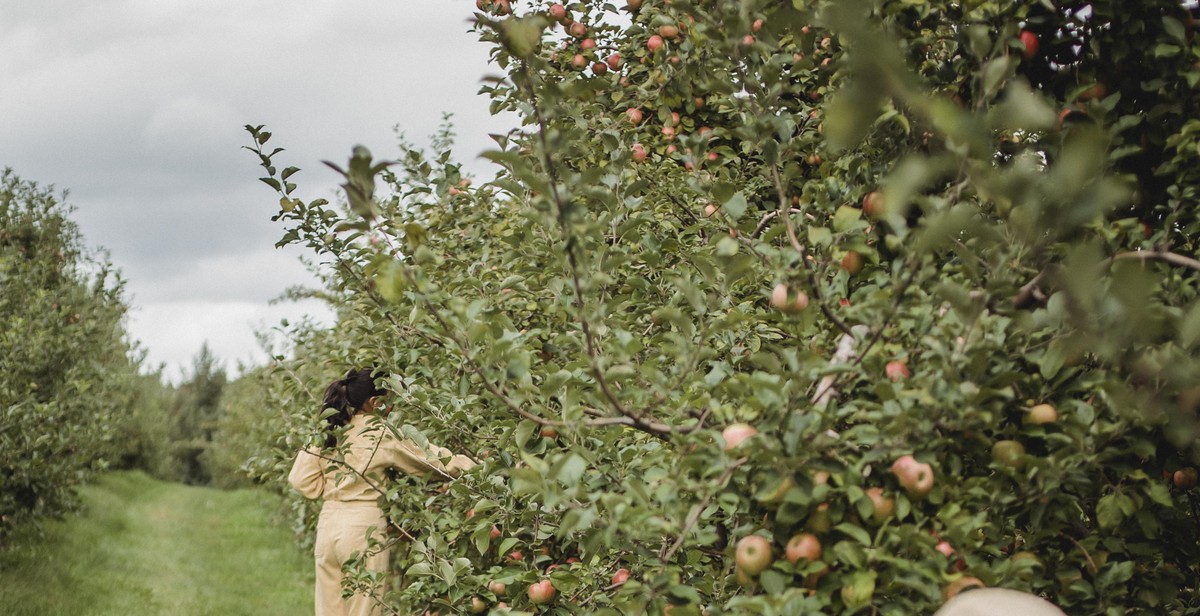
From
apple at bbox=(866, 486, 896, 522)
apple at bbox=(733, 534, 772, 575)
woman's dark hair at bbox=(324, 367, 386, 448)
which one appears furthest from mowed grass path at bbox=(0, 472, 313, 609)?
apple at bbox=(866, 486, 896, 522)

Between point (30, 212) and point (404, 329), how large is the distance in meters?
10.3

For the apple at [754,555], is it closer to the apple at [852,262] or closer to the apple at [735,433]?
the apple at [735,433]

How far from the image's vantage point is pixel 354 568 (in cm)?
325

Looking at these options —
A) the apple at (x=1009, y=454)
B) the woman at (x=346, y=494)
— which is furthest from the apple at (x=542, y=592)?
the woman at (x=346, y=494)

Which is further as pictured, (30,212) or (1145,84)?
(30,212)

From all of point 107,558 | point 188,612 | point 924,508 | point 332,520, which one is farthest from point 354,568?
point 107,558

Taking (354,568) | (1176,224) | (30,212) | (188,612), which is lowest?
(188,612)

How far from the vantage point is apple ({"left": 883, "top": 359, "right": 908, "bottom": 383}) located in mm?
1547

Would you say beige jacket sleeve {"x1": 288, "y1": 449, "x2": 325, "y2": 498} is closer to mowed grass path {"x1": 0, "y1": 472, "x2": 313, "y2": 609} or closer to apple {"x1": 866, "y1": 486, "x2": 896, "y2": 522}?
mowed grass path {"x1": 0, "y1": 472, "x2": 313, "y2": 609}

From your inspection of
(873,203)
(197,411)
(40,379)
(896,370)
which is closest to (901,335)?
(896,370)

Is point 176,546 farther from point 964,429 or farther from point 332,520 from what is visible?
point 964,429

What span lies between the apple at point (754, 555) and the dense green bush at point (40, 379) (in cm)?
678

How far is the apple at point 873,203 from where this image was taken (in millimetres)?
1828

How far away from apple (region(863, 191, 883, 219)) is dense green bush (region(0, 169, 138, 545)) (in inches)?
269
